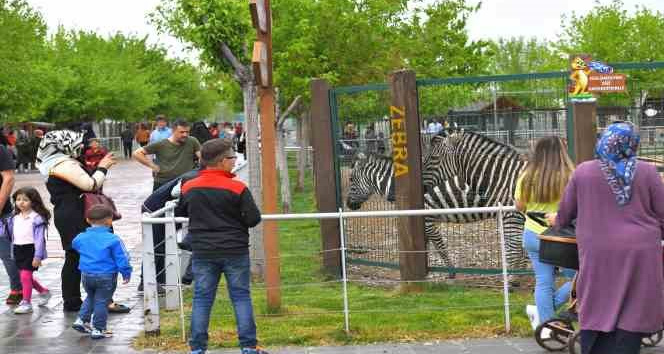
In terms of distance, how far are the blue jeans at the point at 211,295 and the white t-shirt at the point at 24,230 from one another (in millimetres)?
3472

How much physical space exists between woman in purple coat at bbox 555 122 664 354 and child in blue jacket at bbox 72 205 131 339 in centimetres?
440

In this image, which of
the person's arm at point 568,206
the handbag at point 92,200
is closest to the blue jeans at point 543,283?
the person's arm at point 568,206

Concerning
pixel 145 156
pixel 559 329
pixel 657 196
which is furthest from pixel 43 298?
pixel 657 196

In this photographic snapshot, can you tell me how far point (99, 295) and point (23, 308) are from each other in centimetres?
167

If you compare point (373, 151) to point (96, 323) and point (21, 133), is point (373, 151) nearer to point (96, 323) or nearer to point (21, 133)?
point (96, 323)

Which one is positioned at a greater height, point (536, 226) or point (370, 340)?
point (536, 226)

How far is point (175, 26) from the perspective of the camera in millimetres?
23625

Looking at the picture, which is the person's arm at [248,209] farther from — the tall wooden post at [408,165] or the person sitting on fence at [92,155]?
the tall wooden post at [408,165]

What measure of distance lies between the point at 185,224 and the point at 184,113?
2870 inches

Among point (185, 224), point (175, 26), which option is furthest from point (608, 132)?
point (175, 26)

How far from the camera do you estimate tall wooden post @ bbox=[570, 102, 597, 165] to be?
10.2 meters

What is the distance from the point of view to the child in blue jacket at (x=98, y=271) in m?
8.83

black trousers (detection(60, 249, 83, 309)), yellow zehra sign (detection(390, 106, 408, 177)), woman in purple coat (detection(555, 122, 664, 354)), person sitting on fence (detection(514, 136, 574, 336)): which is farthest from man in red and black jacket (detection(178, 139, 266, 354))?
yellow zehra sign (detection(390, 106, 408, 177))

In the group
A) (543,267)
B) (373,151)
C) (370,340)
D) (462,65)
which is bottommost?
(370,340)
